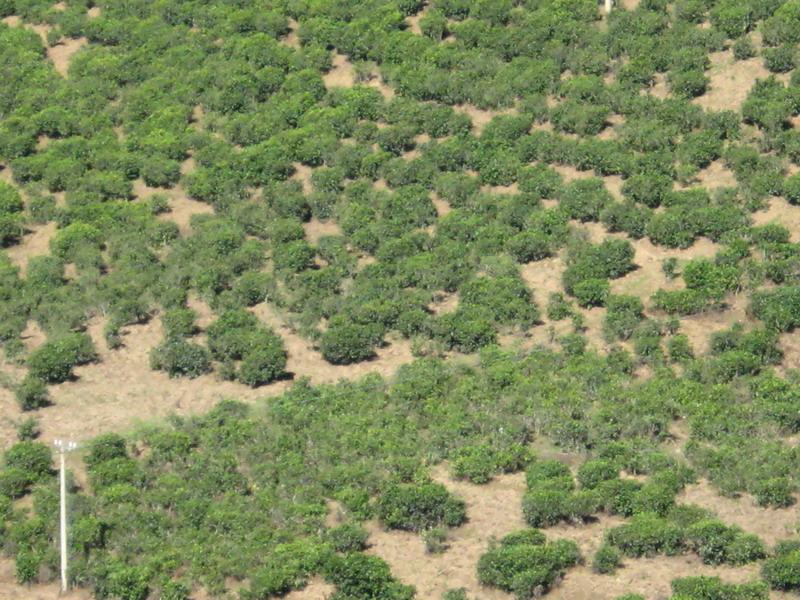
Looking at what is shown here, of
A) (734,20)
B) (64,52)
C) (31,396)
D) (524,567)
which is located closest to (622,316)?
(524,567)

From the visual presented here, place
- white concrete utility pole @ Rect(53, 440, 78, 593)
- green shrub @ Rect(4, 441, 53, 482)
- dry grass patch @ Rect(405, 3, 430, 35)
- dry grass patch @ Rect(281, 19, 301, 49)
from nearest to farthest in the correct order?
1. white concrete utility pole @ Rect(53, 440, 78, 593)
2. green shrub @ Rect(4, 441, 53, 482)
3. dry grass patch @ Rect(405, 3, 430, 35)
4. dry grass patch @ Rect(281, 19, 301, 49)

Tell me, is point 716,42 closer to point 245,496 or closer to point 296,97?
point 296,97

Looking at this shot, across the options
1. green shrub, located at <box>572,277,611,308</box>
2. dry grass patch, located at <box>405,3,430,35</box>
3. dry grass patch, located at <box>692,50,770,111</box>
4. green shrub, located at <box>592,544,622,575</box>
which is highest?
dry grass patch, located at <box>405,3,430,35</box>

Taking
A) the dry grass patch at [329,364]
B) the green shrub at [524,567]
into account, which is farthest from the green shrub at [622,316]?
the green shrub at [524,567]

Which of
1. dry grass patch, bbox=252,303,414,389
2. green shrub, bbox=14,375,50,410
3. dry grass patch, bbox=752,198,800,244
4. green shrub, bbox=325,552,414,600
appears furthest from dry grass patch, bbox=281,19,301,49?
green shrub, bbox=325,552,414,600

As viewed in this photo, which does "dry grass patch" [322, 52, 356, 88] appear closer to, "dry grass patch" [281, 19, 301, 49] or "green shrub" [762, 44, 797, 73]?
"dry grass patch" [281, 19, 301, 49]

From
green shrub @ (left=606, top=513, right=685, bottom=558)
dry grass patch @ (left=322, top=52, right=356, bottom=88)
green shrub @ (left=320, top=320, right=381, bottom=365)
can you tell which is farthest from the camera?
dry grass patch @ (left=322, top=52, right=356, bottom=88)
